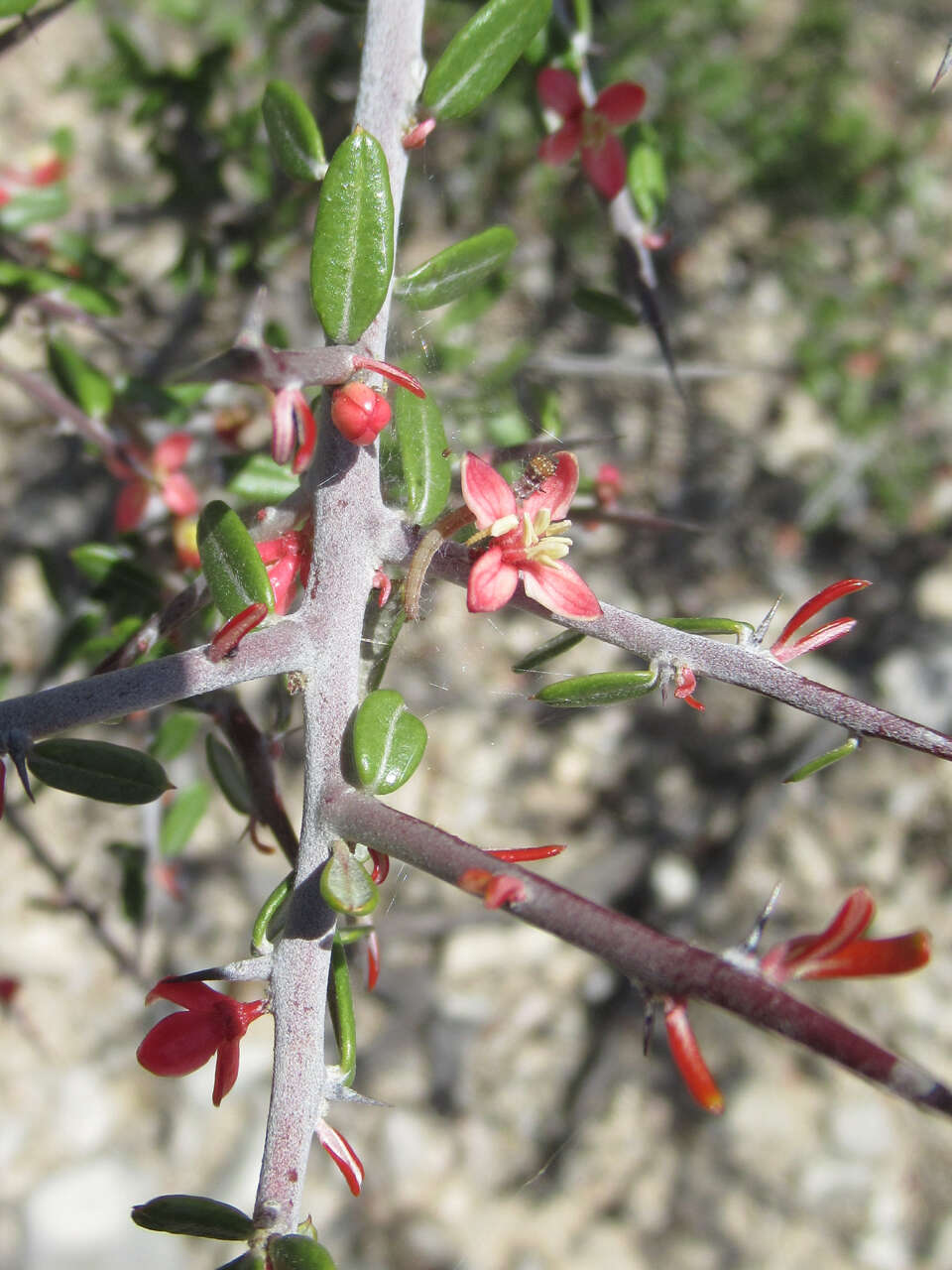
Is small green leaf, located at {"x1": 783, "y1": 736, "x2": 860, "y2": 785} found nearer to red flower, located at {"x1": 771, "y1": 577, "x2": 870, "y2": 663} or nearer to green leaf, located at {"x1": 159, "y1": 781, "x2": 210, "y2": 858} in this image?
red flower, located at {"x1": 771, "y1": 577, "x2": 870, "y2": 663}

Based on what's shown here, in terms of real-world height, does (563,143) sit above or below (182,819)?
above

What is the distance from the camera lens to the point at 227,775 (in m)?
1.20

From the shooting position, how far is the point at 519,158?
110 inches

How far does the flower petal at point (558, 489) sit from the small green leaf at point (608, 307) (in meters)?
0.65

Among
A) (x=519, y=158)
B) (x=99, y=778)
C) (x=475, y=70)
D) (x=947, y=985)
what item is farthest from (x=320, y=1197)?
(x=519, y=158)

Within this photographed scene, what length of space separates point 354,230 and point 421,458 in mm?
203

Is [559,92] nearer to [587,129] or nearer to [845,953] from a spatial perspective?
[587,129]

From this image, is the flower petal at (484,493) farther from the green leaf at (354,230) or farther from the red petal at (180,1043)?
the red petal at (180,1043)

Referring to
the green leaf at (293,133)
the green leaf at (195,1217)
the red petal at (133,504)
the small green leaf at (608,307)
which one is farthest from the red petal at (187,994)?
the small green leaf at (608,307)

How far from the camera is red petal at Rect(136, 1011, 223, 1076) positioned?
78 cm

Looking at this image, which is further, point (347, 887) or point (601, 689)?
point (601, 689)

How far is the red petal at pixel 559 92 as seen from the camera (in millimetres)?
1225

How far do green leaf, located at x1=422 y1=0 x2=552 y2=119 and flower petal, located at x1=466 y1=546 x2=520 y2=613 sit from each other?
48 cm

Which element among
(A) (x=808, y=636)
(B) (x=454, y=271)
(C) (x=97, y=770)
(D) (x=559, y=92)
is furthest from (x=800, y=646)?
(D) (x=559, y=92)
